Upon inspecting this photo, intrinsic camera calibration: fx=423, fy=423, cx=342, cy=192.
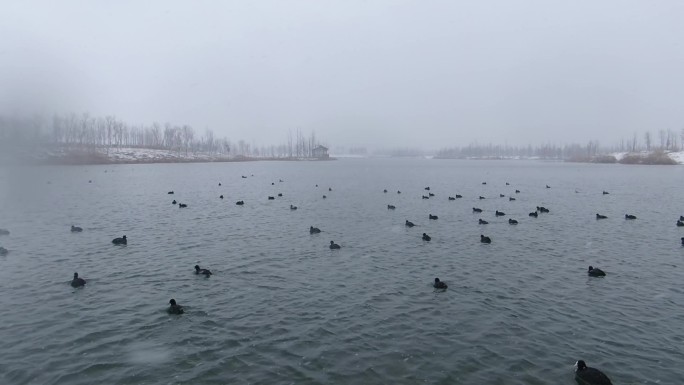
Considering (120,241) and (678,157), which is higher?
(678,157)

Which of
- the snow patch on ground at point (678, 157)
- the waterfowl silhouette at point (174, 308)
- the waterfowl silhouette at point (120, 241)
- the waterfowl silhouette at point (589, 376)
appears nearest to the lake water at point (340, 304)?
the waterfowl silhouette at point (174, 308)

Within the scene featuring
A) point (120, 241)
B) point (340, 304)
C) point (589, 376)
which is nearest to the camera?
point (589, 376)

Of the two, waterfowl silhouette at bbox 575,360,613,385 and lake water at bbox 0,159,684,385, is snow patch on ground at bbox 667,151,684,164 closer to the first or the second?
lake water at bbox 0,159,684,385

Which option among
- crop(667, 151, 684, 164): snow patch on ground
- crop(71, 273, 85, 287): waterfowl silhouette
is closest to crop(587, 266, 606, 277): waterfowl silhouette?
crop(71, 273, 85, 287): waterfowl silhouette

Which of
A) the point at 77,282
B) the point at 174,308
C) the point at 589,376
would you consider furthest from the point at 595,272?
the point at 77,282

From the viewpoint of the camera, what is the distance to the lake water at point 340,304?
46.9 feet

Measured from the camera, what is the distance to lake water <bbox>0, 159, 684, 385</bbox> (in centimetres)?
1430

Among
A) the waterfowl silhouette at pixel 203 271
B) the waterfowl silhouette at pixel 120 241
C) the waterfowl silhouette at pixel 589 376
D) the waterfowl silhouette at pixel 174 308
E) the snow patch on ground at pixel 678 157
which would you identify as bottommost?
the waterfowl silhouette at pixel 589 376

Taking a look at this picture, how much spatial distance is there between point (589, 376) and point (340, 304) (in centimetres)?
1031

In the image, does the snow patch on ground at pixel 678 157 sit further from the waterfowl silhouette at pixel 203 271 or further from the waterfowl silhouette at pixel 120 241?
the waterfowl silhouette at pixel 120 241

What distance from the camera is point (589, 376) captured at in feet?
43.4

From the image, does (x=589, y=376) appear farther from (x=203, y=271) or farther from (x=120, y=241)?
(x=120, y=241)

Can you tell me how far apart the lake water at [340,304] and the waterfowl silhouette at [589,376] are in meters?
0.59

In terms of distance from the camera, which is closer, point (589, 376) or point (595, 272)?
point (589, 376)
